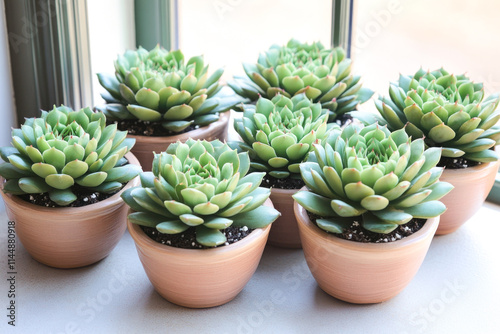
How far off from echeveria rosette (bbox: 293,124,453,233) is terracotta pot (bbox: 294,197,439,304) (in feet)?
0.11

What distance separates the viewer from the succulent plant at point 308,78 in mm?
1304

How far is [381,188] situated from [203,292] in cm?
36

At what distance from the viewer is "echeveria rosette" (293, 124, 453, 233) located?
929mm

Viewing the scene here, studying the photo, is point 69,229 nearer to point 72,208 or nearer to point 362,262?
point 72,208

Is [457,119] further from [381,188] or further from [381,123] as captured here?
[381,188]

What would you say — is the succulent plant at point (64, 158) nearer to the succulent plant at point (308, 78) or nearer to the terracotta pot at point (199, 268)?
the terracotta pot at point (199, 268)

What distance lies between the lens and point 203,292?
996mm

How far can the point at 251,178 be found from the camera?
1.02 metres

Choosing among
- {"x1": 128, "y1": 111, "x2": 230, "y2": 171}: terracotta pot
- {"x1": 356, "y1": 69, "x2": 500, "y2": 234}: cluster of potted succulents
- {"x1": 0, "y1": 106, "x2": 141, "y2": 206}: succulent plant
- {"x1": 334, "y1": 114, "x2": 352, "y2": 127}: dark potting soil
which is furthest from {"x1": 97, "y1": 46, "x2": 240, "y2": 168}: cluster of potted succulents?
{"x1": 356, "y1": 69, "x2": 500, "y2": 234}: cluster of potted succulents

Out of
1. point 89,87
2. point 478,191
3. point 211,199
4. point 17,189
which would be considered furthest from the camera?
point 89,87

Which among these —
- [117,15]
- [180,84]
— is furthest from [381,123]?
[117,15]

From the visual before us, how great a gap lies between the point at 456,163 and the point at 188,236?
0.59 meters

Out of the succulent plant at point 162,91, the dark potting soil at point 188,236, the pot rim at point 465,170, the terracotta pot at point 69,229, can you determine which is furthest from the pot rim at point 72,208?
the pot rim at point 465,170

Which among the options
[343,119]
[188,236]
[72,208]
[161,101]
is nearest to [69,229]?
[72,208]
